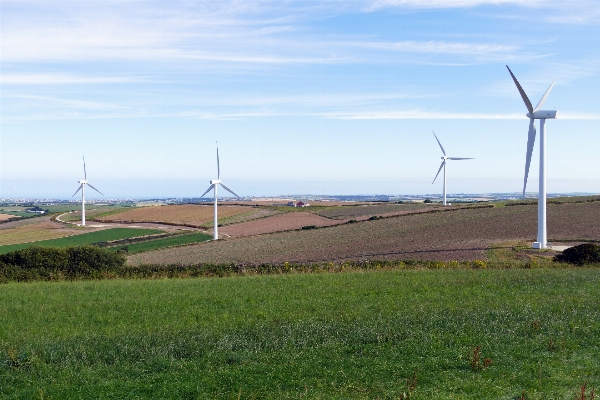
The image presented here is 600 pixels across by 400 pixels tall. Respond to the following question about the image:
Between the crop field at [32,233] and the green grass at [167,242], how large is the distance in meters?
17.9

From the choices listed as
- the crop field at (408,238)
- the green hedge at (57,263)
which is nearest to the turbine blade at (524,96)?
the crop field at (408,238)

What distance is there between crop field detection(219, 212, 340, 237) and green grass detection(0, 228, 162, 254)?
1064cm

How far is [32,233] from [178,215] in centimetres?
2333

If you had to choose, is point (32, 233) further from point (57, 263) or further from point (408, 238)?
point (408, 238)

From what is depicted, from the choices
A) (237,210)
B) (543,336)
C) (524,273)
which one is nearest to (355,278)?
(524,273)

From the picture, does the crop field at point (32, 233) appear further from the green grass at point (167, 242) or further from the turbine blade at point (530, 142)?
the turbine blade at point (530, 142)

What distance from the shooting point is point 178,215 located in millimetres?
100312

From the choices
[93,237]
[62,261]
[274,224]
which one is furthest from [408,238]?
[93,237]

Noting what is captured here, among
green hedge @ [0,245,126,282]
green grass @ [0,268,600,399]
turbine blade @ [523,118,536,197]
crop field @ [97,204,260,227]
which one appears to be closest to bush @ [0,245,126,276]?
green hedge @ [0,245,126,282]

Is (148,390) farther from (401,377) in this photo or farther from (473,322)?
(473,322)

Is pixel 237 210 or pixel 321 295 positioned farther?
pixel 237 210

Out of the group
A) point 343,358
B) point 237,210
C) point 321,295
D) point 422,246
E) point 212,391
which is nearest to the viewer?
point 212,391

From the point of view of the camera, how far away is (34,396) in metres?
10.8

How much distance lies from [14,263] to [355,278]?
20.9m
